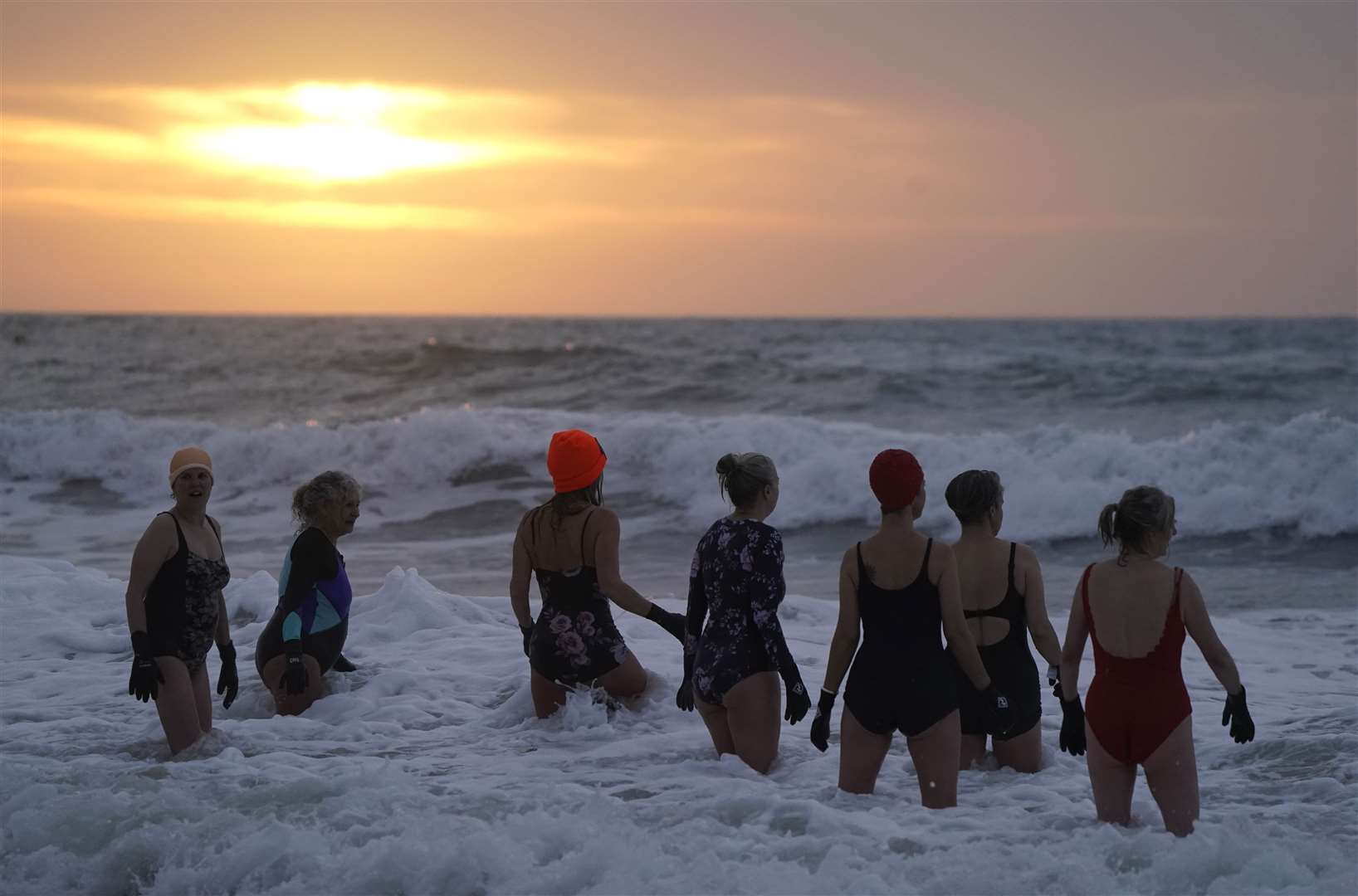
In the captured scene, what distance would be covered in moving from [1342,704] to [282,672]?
6.16 metres

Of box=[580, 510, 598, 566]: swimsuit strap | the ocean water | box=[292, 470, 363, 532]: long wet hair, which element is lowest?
the ocean water

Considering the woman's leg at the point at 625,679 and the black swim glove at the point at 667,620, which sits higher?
the black swim glove at the point at 667,620

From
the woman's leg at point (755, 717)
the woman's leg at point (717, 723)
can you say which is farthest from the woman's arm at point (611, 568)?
the woman's leg at point (755, 717)

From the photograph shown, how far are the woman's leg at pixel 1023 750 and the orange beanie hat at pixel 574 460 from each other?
2.16 meters

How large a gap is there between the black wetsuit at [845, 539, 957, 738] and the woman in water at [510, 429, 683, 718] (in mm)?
1324

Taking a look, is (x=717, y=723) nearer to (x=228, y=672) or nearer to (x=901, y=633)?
(x=901, y=633)

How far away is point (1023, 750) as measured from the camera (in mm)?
5660

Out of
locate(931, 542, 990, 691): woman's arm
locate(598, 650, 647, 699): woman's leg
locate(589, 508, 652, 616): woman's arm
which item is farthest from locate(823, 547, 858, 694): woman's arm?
locate(598, 650, 647, 699): woman's leg

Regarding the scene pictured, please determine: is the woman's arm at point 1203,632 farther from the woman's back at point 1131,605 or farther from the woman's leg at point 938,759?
the woman's leg at point 938,759

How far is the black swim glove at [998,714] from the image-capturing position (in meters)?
5.25

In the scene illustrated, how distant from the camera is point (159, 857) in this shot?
15.5 feet

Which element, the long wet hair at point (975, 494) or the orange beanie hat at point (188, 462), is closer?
the long wet hair at point (975, 494)

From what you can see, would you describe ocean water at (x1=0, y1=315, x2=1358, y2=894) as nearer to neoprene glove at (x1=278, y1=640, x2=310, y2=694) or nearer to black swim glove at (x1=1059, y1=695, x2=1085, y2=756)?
neoprene glove at (x1=278, y1=640, x2=310, y2=694)

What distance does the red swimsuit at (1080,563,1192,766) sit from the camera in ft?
14.5
